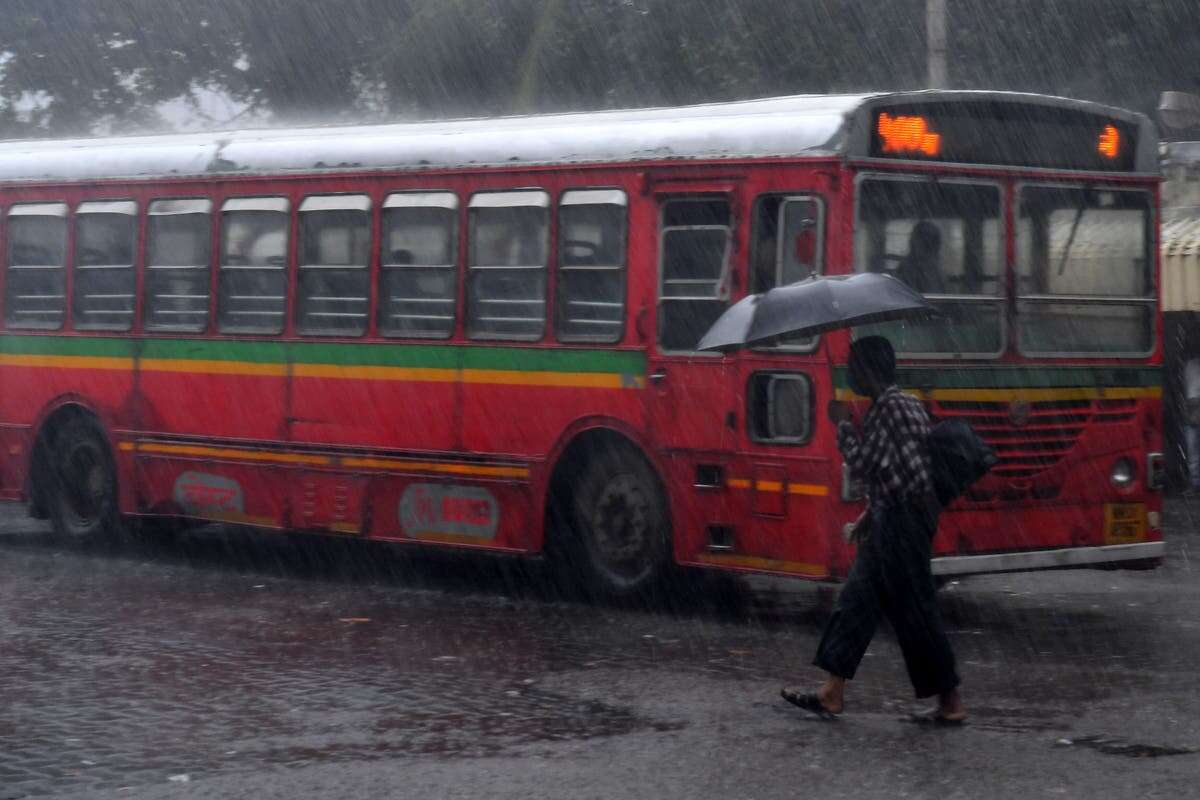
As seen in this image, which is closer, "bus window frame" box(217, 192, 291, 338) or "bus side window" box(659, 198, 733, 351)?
"bus side window" box(659, 198, 733, 351)

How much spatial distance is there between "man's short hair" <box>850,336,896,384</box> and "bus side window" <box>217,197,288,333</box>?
6537mm

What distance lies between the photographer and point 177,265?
15.1 meters

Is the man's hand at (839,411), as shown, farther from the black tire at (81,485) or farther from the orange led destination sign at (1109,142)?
the black tire at (81,485)

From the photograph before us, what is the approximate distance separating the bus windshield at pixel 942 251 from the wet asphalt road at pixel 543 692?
1643 millimetres

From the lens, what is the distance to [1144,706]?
356 inches

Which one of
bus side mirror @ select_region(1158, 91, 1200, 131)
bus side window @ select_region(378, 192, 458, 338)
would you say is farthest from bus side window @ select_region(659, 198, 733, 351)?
bus side mirror @ select_region(1158, 91, 1200, 131)

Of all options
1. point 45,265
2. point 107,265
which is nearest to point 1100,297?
point 107,265

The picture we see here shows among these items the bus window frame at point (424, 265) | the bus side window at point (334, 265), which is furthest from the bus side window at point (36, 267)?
the bus window frame at point (424, 265)

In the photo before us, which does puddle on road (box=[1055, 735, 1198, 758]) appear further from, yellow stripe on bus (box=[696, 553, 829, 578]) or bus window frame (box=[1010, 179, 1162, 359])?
bus window frame (box=[1010, 179, 1162, 359])

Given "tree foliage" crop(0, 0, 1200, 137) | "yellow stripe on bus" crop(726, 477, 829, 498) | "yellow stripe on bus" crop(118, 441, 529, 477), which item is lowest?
"yellow stripe on bus" crop(726, 477, 829, 498)

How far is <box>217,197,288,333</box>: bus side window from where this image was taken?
14398mm

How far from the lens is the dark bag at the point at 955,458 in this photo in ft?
28.2

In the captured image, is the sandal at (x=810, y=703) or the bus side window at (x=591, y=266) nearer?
the sandal at (x=810, y=703)

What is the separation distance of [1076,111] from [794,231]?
196cm
